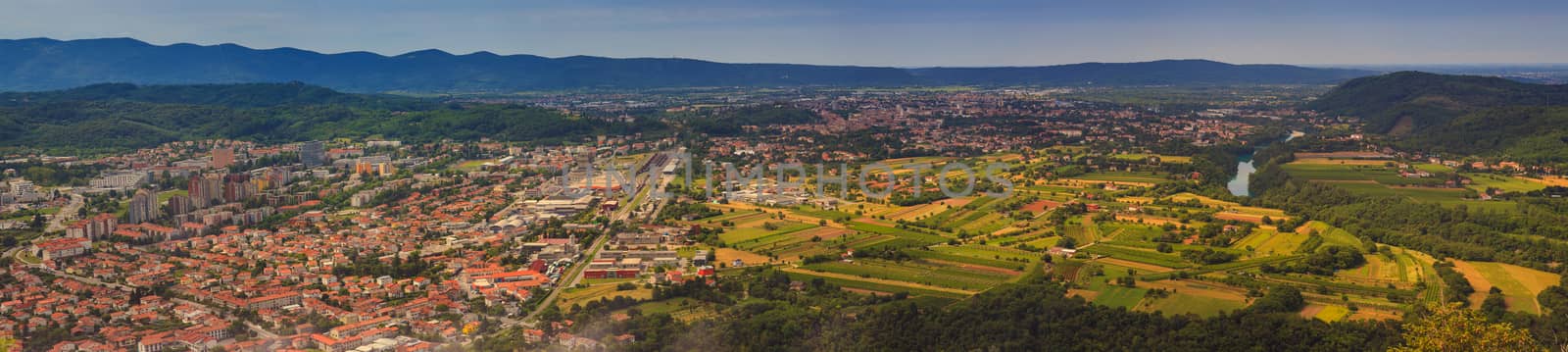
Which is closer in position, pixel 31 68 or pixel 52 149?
pixel 52 149

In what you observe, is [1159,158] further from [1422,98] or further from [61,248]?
[61,248]

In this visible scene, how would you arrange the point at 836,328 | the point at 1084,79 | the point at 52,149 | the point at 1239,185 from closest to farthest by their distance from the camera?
the point at 836,328
the point at 1239,185
the point at 52,149
the point at 1084,79

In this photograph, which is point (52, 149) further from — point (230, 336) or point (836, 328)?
point (836, 328)

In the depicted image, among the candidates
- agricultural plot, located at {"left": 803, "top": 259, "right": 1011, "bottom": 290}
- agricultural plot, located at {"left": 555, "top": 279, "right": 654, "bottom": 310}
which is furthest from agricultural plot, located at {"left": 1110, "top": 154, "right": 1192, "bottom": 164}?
agricultural plot, located at {"left": 555, "top": 279, "right": 654, "bottom": 310}

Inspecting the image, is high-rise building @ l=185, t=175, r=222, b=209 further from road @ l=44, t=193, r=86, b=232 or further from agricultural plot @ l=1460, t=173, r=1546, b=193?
agricultural plot @ l=1460, t=173, r=1546, b=193

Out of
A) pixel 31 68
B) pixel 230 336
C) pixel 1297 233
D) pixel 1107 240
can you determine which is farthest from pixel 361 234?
pixel 31 68

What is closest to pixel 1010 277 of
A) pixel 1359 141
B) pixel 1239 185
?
pixel 1239 185

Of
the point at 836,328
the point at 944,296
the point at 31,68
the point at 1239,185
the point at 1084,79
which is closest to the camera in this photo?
the point at 836,328
